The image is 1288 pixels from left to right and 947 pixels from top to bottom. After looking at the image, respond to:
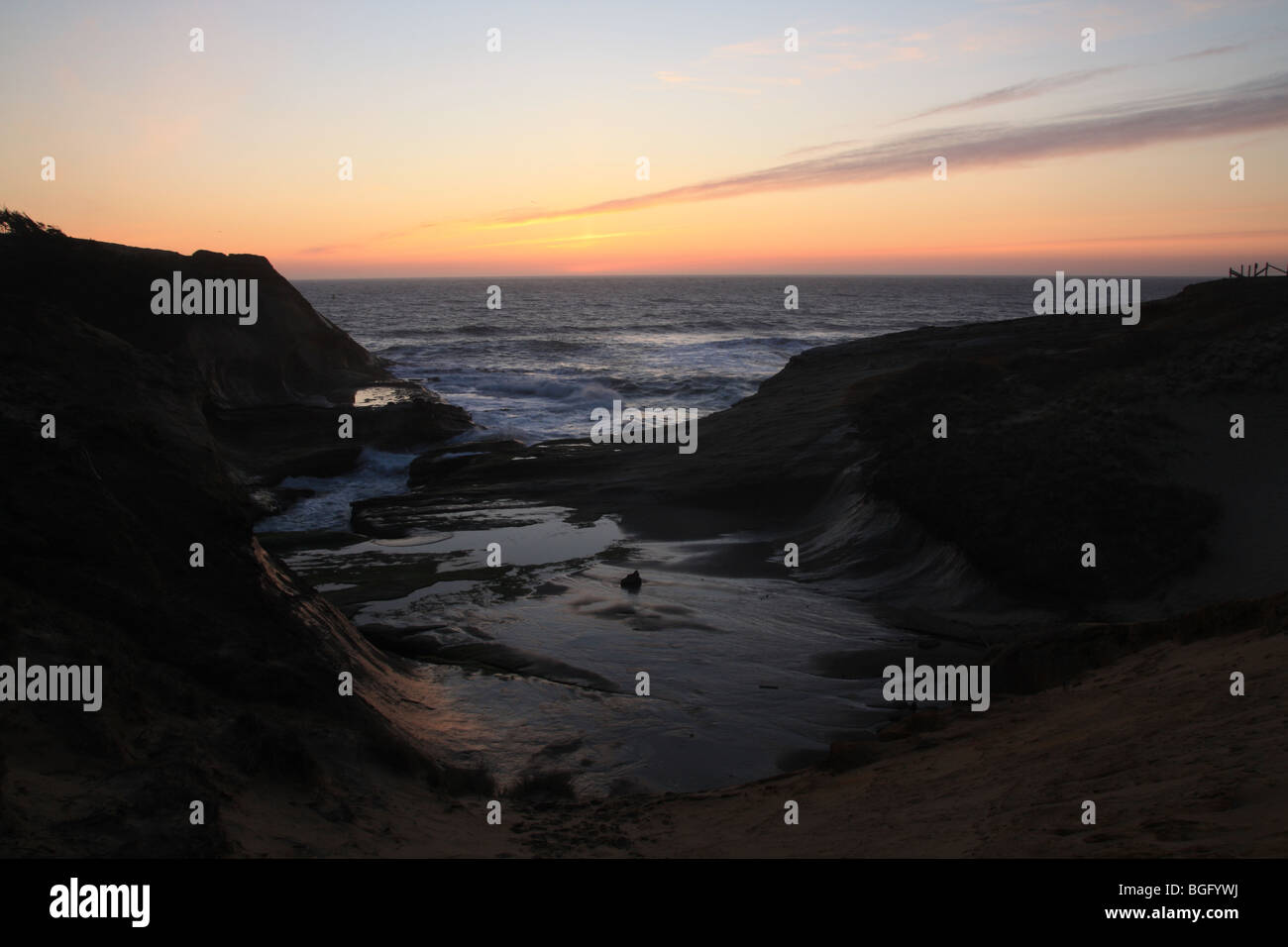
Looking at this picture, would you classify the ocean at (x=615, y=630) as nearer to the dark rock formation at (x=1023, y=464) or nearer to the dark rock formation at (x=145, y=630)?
the dark rock formation at (x=1023, y=464)

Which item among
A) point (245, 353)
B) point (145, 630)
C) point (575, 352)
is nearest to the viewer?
point (145, 630)

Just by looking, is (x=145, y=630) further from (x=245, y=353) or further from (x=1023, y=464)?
(x=245, y=353)

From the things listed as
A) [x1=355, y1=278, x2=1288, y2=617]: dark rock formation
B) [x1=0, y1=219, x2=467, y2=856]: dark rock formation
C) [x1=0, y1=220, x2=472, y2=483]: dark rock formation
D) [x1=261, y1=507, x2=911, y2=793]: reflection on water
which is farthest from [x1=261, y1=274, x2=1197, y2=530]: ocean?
[x1=0, y1=219, x2=467, y2=856]: dark rock formation

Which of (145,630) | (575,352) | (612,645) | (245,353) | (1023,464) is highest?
(575,352)

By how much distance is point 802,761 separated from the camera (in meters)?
8.95

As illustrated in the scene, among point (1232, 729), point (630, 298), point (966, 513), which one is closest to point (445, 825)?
point (1232, 729)

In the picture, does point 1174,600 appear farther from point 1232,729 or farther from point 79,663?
point 79,663

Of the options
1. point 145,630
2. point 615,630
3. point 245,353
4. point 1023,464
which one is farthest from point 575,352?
point 145,630

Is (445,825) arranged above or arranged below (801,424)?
below

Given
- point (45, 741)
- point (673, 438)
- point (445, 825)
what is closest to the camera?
point (45, 741)

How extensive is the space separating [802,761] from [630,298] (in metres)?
129

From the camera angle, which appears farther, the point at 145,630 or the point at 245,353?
the point at 245,353

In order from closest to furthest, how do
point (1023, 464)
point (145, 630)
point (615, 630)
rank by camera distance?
1. point (145, 630)
2. point (615, 630)
3. point (1023, 464)

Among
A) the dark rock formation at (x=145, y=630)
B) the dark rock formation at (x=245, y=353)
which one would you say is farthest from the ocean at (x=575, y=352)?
the dark rock formation at (x=145, y=630)
